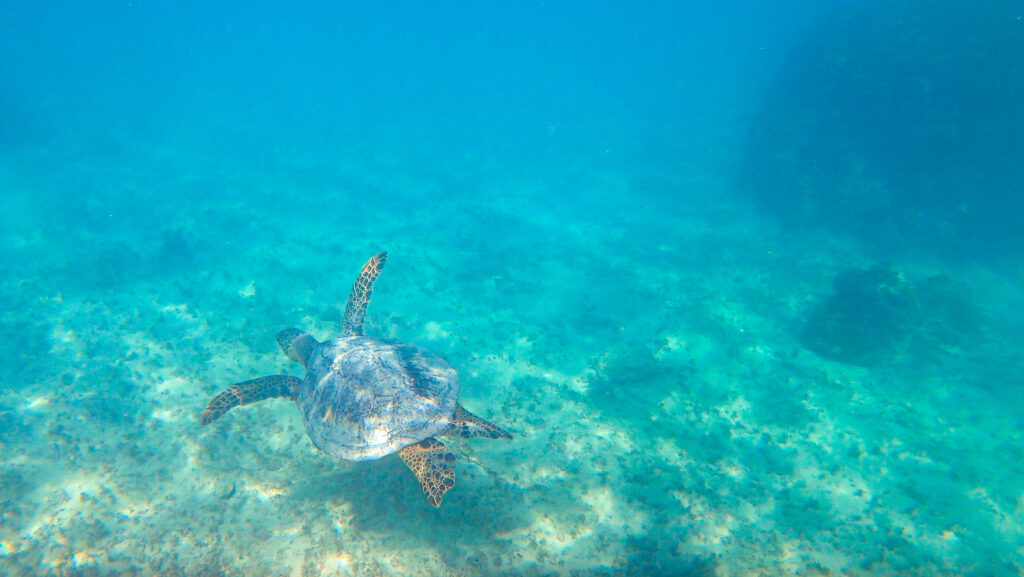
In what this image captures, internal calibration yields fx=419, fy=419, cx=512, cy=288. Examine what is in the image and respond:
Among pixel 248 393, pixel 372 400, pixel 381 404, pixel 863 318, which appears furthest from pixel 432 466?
pixel 863 318

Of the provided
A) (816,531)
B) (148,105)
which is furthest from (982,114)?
(148,105)

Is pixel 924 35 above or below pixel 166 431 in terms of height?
above

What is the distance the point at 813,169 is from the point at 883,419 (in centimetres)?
1442

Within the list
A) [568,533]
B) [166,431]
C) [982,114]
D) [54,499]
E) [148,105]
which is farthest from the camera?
[148,105]

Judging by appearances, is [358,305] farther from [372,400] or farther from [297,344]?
[372,400]

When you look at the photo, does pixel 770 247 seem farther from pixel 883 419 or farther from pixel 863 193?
pixel 883 419

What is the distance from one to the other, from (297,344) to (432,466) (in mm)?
4143

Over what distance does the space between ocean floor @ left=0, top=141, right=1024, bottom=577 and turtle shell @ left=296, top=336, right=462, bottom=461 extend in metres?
1.18

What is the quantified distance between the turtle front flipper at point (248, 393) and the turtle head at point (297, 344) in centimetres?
59

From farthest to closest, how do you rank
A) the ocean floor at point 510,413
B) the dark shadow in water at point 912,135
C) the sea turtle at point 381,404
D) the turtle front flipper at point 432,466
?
1. the dark shadow in water at point 912,135
2. the ocean floor at point 510,413
3. the sea turtle at point 381,404
4. the turtle front flipper at point 432,466

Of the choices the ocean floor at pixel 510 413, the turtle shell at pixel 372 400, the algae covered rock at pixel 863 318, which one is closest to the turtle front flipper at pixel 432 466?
the turtle shell at pixel 372 400

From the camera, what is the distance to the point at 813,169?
19000 millimetres

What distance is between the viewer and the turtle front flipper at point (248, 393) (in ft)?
22.2

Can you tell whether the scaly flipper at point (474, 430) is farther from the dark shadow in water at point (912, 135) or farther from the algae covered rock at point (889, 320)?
the dark shadow in water at point (912, 135)
